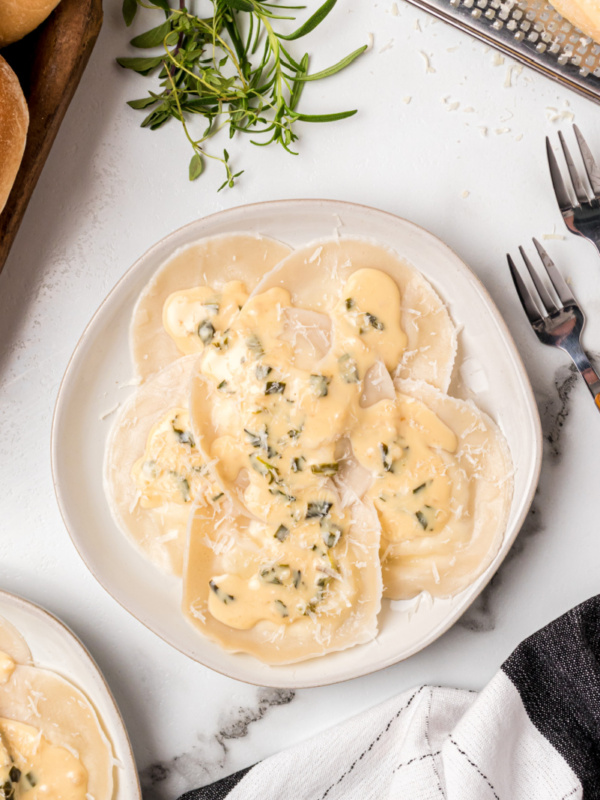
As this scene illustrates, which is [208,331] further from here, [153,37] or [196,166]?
[153,37]

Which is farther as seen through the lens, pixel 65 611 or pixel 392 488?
pixel 65 611

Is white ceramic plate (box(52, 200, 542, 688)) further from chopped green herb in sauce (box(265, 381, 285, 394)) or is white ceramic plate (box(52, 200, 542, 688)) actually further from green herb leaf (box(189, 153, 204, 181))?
chopped green herb in sauce (box(265, 381, 285, 394))

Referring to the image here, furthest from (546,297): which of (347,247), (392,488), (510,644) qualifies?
(510,644)

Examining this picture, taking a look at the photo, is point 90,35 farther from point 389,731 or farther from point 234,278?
point 389,731

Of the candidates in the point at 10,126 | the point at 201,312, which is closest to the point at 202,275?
the point at 201,312

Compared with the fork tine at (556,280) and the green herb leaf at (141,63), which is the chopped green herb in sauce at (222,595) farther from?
the green herb leaf at (141,63)

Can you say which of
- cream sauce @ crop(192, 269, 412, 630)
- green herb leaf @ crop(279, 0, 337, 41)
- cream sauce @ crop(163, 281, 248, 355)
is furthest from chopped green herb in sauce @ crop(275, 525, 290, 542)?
green herb leaf @ crop(279, 0, 337, 41)
